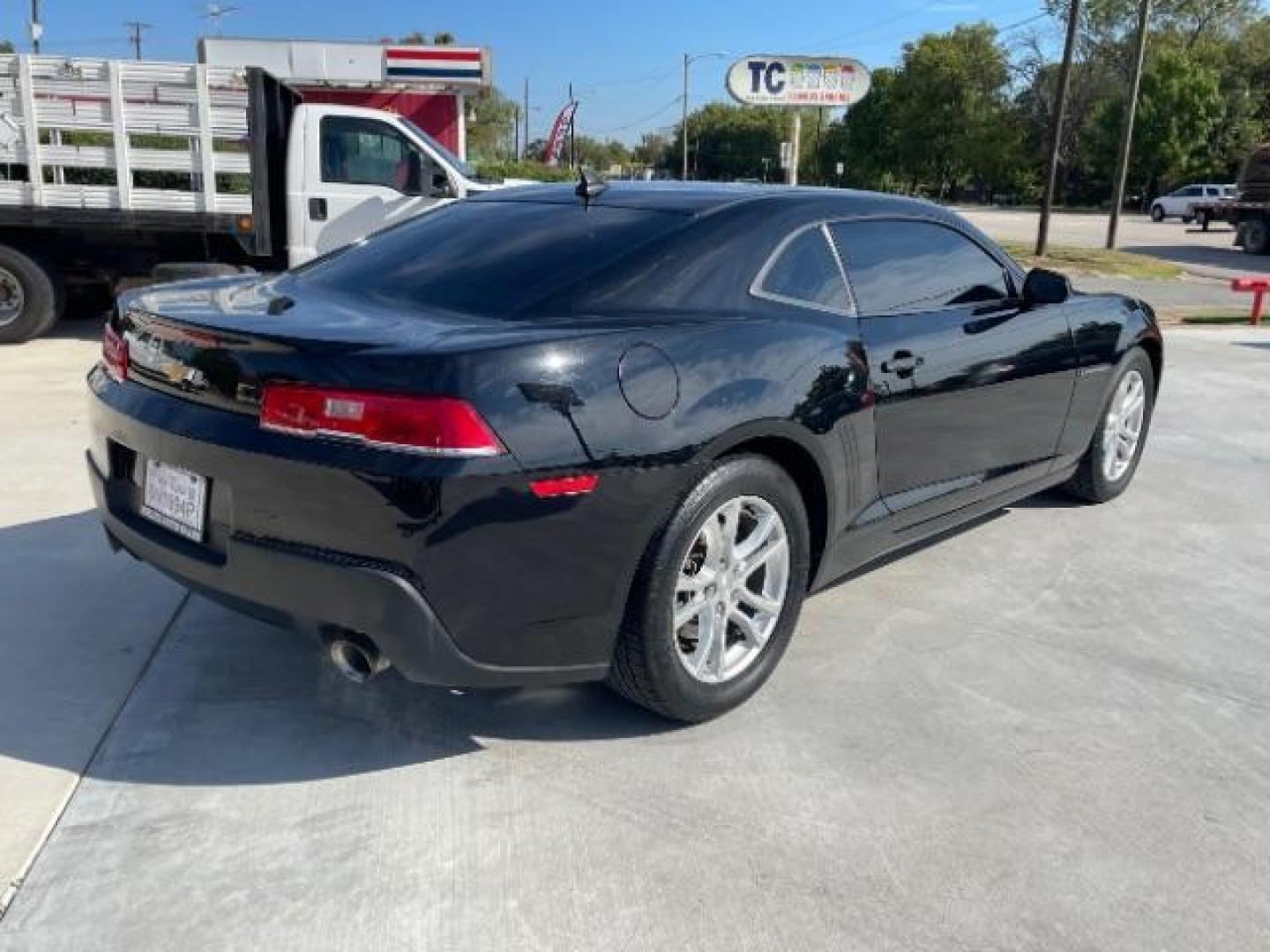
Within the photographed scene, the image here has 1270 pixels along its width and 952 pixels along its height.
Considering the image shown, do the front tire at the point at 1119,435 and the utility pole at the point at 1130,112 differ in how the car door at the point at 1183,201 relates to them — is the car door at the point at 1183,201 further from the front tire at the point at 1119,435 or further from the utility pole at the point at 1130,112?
the front tire at the point at 1119,435

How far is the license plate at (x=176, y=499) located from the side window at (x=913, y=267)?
82.8 inches

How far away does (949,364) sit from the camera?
12.6ft

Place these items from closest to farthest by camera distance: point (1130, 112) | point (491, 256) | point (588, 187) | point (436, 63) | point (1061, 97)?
point (491, 256)
point (588, 187)
point (436, 63)
point (1061, 97)
point (1130, 112)

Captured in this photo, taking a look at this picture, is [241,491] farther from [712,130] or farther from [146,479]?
[712,130]

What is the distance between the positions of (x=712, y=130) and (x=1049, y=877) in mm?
113780

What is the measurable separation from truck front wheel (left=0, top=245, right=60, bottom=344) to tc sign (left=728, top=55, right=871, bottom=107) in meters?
19.4

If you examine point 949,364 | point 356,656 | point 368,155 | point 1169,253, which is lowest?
point 356,656

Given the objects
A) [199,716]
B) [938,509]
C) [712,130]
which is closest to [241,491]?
[199,716]

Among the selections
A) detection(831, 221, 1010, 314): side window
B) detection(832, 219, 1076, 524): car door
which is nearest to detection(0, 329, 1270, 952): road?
detection(832, 219, 1076, 524): car door

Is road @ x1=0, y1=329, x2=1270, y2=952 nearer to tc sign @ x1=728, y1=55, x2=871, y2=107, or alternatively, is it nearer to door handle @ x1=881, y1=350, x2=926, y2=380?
door handle @ x1=881, y1=350, x2=926, y2=380

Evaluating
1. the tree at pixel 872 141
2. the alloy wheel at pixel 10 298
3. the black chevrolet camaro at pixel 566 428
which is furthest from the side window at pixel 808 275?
the tree at pixel 872 141

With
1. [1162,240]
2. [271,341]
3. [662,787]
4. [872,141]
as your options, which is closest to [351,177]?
[271,341]

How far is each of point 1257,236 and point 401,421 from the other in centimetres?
3120

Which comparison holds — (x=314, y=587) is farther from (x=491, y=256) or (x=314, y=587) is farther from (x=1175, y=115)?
(x=1175, y=115)
